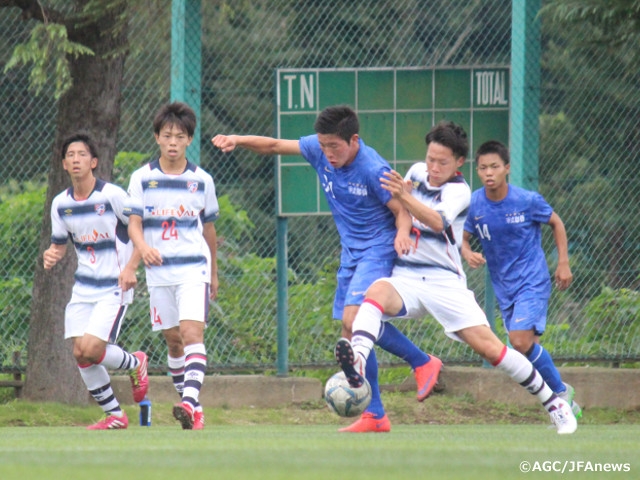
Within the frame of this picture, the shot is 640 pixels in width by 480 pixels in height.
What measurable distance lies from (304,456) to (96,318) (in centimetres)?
353

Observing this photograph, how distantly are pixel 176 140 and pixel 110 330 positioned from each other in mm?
1332

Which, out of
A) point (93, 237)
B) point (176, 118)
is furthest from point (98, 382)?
point (176, 118)

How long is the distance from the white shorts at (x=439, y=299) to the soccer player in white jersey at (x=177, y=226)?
1.36m

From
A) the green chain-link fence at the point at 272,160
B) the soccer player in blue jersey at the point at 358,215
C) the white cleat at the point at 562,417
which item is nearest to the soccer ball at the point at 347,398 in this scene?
the soccer player in blue jersey at the point at 358,215

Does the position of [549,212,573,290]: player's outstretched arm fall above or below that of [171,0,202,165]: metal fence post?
below

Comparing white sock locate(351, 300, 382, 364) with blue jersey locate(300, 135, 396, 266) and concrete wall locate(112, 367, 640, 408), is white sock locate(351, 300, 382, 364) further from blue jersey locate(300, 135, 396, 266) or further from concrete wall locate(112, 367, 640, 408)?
concrete wall locate(112, 367, 640, 408)

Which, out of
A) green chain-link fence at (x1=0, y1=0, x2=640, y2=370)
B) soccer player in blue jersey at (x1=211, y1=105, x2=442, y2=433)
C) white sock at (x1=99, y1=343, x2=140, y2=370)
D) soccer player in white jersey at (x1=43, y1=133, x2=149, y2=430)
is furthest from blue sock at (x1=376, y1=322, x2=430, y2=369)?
green chain-link fence at (x1=0, y1=0, x2=640, y2=370)

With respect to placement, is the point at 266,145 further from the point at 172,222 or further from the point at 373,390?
the point at 373,390

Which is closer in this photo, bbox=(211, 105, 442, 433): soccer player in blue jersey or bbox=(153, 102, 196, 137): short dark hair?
bbox=(211, 105, 442, 433): soccer player in blue jersey

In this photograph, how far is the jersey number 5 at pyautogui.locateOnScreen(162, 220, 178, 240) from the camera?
7797 millimetres

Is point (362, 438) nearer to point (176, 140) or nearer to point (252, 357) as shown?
point (176, 140)

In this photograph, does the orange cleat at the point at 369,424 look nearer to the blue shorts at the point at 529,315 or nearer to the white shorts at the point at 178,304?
the white shorts at the point at 178,304

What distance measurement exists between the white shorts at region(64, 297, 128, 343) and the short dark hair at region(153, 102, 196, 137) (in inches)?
46.8

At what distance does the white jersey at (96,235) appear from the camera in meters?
8.04
